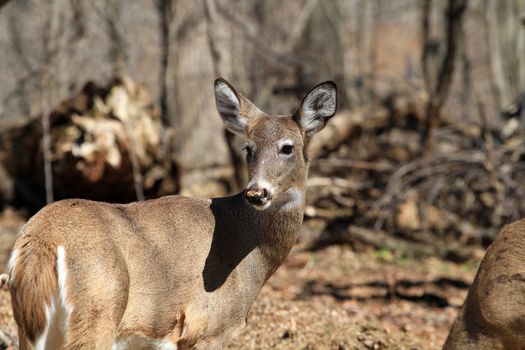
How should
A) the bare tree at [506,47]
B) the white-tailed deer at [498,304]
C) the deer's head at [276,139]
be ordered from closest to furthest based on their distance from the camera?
1. the white-tailed deer at [498,304]
2. the deer's head at [276,139]
3. the bare tree at [506,47]

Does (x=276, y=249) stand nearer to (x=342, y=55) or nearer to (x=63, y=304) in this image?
(x=63, y=304)

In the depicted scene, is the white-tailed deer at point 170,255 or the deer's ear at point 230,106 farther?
the deer's ear at point 230,106

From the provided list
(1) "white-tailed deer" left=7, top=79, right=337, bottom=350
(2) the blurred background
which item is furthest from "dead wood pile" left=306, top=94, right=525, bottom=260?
(1) "white-tailed deer" left=7, top=79, right=337, bottom=350

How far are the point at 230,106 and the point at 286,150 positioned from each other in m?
0.63

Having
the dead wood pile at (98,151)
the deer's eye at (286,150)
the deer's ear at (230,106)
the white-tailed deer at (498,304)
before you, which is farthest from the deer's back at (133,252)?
the dead wood pile at (98,151)

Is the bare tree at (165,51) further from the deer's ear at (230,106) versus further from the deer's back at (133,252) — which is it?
the deer's back at (133,252)

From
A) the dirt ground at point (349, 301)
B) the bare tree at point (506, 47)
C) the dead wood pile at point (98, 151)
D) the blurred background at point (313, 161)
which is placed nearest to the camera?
the dirt ground at point (349, 301)

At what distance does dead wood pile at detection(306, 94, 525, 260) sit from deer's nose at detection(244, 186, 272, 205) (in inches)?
216

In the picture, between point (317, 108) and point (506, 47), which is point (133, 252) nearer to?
point (317, 108)

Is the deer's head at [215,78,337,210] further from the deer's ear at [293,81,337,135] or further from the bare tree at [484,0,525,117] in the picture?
the bare tree at [484,0,525,117]

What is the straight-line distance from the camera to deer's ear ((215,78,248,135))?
544 centimetres

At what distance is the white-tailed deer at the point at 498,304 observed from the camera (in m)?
4.62

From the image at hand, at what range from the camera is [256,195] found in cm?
465

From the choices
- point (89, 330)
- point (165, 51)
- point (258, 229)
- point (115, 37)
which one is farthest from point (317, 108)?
point (115, 37)
